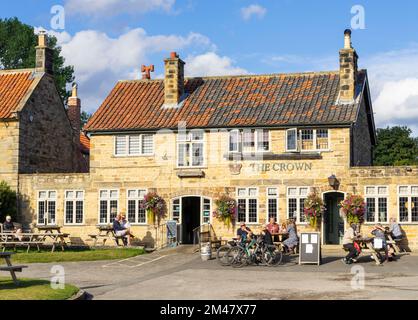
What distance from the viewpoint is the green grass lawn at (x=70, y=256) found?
2756cm

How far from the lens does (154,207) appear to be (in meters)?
33.0

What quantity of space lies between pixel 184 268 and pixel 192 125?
9806 mm

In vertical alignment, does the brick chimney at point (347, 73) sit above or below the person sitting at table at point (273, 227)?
above

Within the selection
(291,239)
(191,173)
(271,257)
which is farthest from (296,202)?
(271,257)

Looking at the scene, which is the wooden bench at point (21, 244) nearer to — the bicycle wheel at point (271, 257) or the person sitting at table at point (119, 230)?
the person sitting at table at point (119, 230)

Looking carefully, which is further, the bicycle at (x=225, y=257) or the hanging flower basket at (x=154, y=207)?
the hanging flower basket at (x=154, y=207)

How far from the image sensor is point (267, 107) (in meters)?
33.3

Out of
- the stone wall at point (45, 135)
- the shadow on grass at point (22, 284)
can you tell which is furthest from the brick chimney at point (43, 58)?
the shadow on grass at point (22, 284)

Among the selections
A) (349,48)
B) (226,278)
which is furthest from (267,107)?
(226,278)

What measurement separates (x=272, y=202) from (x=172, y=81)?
775 centimetres

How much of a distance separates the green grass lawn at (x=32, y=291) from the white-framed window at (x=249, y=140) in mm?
14561

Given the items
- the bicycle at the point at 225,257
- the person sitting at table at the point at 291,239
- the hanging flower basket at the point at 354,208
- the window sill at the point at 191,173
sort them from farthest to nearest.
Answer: the window sill at the point at 191,173
the hanging flower basket at the point at 354,208
the person sitting at table at the point at 291,239
the bicycle at the point at 225,257
